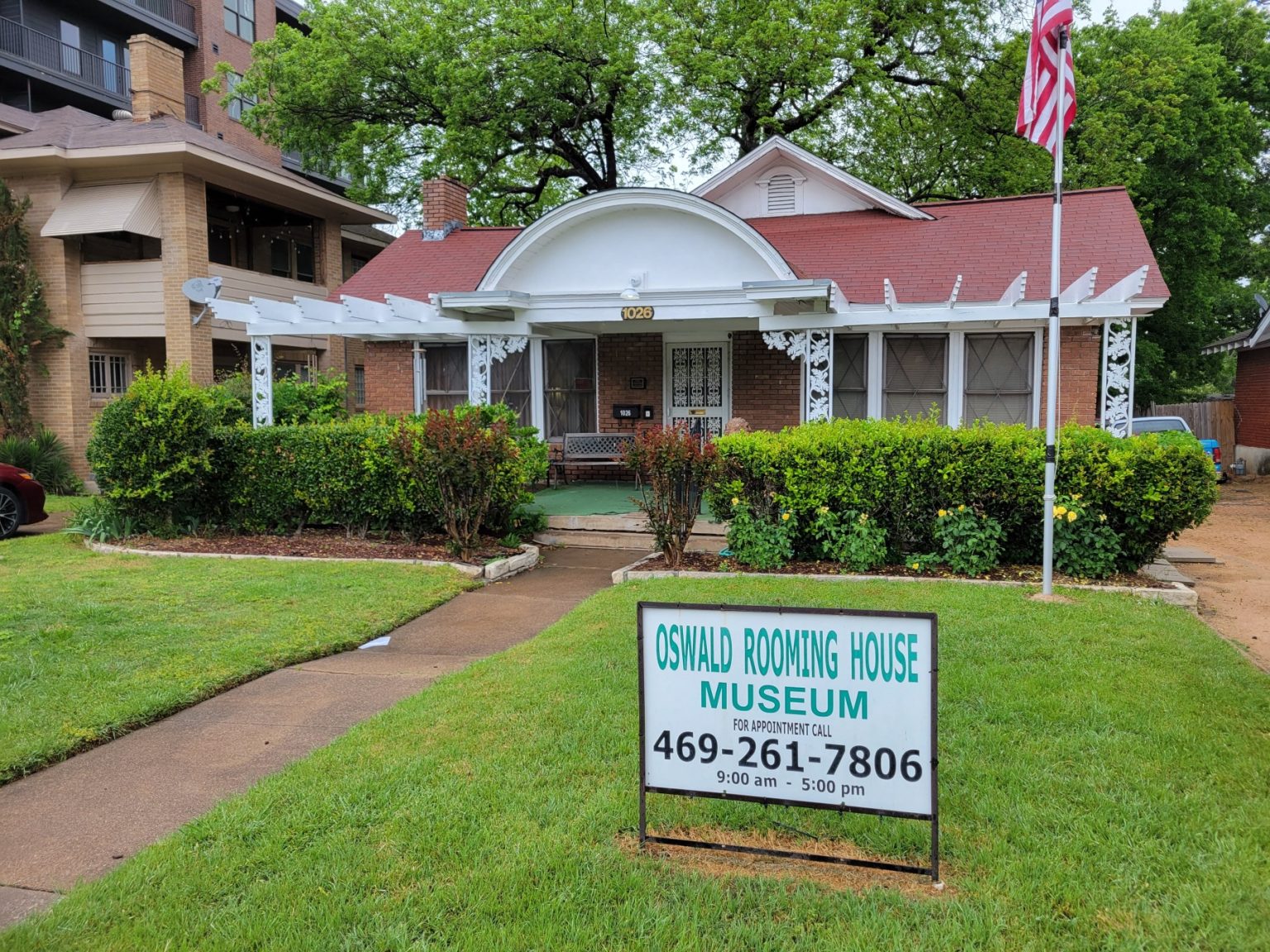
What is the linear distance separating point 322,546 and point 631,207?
20.8ft

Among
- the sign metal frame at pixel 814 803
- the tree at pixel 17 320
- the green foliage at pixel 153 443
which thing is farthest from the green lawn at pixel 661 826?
the tree at pixel 17 320

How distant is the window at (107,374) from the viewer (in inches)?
806

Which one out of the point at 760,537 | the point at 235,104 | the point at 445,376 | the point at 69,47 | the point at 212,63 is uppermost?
the point at 212,63

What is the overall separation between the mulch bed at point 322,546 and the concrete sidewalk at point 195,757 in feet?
8.40

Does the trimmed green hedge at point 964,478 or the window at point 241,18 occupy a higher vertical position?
the window at point 241,18

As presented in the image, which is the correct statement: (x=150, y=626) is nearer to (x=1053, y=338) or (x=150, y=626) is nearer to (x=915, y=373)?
(x=1053, y=338)

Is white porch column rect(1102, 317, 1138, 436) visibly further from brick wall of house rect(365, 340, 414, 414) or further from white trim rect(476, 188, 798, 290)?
brick wall of house rect(365, 340, 414, 414)

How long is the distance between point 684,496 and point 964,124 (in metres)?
17.5

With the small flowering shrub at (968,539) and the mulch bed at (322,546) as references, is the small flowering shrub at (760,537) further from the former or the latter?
the mulch bed at (322,546)

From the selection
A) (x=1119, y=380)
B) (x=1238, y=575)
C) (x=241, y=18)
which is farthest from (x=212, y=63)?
(x=1238, y=575)

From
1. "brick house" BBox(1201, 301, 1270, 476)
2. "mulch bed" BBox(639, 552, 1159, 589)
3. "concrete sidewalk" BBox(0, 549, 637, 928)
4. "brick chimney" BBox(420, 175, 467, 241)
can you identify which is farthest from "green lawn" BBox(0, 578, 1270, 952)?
"brick house" BBox(1201, 301, 1270, 476)

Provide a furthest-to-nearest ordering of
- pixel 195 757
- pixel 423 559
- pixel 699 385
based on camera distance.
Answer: pixel 699 385
pixel 423 559
pixel 195 757

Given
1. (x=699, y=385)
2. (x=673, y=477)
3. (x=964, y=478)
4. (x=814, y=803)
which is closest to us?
(x=814, y=803)

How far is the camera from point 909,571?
8820 millimetres
